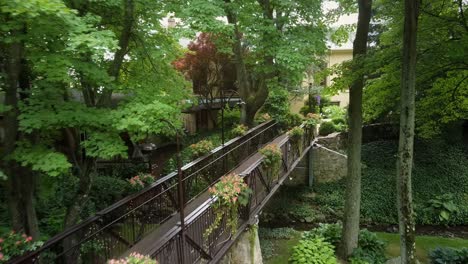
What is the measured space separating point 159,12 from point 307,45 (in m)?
4.38

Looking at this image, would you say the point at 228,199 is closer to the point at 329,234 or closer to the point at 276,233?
the point at 329,234

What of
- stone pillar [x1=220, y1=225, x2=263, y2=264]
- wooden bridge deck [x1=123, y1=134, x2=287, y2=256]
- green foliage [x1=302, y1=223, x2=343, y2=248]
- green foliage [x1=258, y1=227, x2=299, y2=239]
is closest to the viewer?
wooden bridge deck [x1=123, y1=134, x2=287, y2=256]

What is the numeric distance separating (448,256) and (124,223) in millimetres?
8999

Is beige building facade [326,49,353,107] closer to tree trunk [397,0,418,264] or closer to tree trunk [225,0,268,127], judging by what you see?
tree trunk [225,0,268,127]

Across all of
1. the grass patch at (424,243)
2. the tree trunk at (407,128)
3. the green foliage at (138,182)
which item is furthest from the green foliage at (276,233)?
the green foliage at (138,182)

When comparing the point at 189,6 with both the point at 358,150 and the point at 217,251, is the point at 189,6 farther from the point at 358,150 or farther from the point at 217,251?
the point at 358,150

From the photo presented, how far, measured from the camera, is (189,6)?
738cm

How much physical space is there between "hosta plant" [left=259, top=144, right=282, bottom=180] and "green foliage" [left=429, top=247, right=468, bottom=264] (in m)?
5.35

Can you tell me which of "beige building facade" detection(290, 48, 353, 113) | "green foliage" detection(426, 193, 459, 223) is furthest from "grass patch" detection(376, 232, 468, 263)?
"beige building facade" detection(290, 48, 353, 113)

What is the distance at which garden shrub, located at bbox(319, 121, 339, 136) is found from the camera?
1867 centimetres

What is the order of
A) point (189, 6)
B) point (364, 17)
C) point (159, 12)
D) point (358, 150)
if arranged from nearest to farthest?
point (159, 12) → point (189, 6) → point (364, 17) → point (358, 150)

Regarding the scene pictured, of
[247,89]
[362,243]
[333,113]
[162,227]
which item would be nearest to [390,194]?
[362,243]

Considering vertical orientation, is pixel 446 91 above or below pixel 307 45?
below

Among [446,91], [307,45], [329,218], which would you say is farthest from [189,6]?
[329,218]
